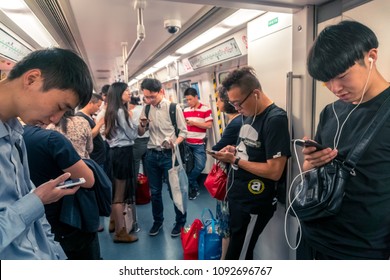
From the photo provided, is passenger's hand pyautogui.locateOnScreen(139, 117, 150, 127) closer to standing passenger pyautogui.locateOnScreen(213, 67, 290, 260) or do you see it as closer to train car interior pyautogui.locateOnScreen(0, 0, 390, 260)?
train car interior pyautogui.locateOnScreen(0, 0, 390, 260)

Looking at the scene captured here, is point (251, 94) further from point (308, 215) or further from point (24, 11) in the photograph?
point (24, 11)

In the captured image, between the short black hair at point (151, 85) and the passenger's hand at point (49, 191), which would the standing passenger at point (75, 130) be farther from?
Result: the passenger's hand at point (49, 191)

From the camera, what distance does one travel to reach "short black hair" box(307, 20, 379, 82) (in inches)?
41.6

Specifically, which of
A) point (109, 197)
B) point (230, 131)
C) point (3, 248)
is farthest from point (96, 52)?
point (3, 248)

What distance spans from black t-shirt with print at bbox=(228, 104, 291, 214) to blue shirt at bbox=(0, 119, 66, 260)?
1166mm

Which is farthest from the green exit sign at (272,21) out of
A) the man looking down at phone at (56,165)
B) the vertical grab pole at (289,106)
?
the man looking down at phone at (56,165)

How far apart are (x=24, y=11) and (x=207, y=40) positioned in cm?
211

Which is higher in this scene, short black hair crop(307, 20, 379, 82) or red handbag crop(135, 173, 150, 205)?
short black hair crop(307, 20, 379, 82)

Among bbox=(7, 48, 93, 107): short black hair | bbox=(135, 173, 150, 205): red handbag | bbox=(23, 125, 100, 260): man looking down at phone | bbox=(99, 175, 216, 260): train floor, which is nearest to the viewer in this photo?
bbox=(7, 48, 93, 107): short black hair

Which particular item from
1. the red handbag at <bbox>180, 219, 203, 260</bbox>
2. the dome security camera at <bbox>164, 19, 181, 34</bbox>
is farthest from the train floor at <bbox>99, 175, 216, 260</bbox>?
the dome security camera at <bbox>164, 19, 181, 34</bbox>

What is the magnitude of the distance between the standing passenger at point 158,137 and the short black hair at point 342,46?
201 centimetres

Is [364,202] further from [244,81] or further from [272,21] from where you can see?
[272,21]

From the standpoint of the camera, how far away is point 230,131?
225 cm

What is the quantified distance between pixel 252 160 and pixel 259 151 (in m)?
0.08
